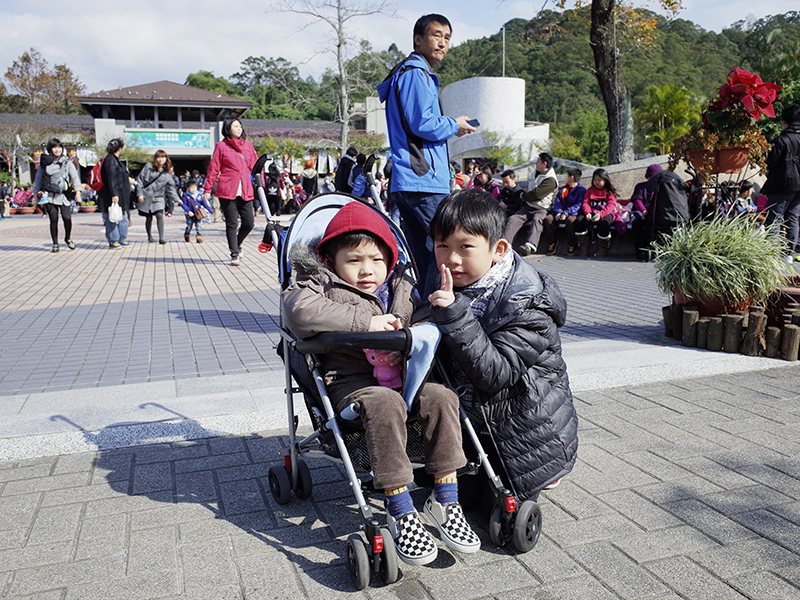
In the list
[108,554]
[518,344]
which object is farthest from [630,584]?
[108,554]

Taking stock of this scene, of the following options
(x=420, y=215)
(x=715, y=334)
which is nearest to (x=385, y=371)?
(x=420, y=215)

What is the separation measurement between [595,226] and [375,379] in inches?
399

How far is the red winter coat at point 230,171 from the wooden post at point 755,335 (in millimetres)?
7121

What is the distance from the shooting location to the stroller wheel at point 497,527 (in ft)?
7.98

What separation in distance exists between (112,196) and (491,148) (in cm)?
3876

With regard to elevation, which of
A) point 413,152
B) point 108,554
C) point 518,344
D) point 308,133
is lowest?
point 108,554

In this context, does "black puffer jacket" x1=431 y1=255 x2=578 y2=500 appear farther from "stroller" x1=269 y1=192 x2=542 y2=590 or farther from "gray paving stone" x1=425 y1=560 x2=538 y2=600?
"gray paving stone" x1=425 y1=560 x2=538 y2=600

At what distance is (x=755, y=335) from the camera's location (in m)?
4.96

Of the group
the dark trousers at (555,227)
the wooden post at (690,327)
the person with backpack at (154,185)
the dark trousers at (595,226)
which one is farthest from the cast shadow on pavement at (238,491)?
the person with backpack at (154,185)

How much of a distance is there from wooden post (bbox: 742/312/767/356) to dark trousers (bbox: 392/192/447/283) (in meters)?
2.55

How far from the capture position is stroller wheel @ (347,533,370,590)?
2170 mm

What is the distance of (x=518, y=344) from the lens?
250cm

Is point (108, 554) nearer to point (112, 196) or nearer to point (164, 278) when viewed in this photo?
point (164, 278)

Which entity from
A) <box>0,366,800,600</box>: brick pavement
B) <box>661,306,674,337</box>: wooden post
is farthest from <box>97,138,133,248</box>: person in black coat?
<box>0,366,800,600</box>: brick pavement
